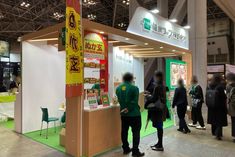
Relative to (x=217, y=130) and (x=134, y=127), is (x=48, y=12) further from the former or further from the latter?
(x=217, y=130)

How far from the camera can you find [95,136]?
3.82 metres

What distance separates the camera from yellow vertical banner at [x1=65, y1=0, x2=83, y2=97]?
338 centimetres

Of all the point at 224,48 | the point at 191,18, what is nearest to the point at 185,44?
the point at 191,18

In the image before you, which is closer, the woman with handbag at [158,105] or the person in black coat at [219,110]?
the woman with handbag at [158,105]

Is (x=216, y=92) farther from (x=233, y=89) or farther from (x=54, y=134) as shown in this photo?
(x=54, y=134)

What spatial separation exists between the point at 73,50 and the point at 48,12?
11.2 m

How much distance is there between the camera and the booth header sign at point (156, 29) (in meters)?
5.60

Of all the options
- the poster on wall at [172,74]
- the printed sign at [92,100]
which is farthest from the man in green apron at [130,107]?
the poster on wall at [172,74]

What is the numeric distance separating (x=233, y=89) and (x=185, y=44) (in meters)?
4.24

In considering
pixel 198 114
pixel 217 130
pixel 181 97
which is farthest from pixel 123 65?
pixel 217 130

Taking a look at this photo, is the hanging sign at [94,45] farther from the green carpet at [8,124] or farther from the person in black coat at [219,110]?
the green carpet at [8,124]

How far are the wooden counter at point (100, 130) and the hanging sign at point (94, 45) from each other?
3.59 ft

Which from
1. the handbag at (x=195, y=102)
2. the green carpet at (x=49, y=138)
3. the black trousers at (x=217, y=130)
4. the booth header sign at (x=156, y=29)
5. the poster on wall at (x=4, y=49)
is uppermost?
the poster on wall at (x=4, y=49)

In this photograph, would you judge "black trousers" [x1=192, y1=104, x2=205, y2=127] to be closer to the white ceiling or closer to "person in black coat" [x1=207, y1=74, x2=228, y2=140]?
"person in black coat" [x1=207, y1=74, x2=228, y2=140]
